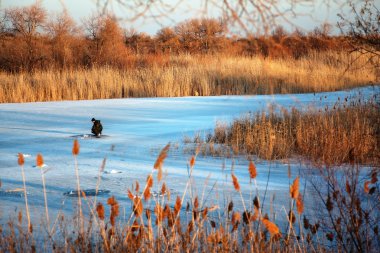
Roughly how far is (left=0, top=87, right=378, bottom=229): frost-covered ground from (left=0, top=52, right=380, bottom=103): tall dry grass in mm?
1520

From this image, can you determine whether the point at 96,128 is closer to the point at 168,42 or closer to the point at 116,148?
the point at 116,148

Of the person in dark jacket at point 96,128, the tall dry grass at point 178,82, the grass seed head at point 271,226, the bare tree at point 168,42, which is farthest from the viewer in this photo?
the tall dry grass at point 178,82

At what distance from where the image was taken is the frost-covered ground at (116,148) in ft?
12.4

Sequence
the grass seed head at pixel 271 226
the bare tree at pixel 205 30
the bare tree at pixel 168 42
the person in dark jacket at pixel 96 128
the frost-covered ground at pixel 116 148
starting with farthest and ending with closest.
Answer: the person in dark jacket at pixel 96 128
the bare tree at pixel 168 42
the frost-covered ground at pixel 116 148
the bare tree at pixel 205 30
the grass seed head at pixel 271 226

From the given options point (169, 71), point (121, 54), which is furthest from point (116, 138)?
point (121, 54)

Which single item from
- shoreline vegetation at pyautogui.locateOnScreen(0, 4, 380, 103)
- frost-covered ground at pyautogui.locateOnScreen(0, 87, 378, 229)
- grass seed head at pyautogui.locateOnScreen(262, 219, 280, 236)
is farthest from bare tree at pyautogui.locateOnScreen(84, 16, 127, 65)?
grass seed head at pyautogui.locateOnScreen(262, 219, 280, 236)

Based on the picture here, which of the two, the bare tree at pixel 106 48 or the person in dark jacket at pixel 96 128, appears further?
the bare tree at pixel 106 48

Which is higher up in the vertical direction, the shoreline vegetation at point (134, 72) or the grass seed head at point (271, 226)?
the shoreline vegetation at point (134, 72)

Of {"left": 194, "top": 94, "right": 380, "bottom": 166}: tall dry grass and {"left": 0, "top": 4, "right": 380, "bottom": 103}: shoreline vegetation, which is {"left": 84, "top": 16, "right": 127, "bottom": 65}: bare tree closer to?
{"left": 0, "top": 4, "right": 380, "bottom": 103}: shoreline vegetation

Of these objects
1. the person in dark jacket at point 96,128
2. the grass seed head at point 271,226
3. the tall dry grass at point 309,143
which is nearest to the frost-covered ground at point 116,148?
the person in dark jacket at point 96,128

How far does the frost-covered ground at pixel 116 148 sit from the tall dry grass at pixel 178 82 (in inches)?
59.8

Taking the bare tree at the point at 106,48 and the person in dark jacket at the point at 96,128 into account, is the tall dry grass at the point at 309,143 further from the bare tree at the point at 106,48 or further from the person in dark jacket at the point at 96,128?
the bare tree at the point at 106,48

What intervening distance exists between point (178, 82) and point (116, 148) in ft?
27.3

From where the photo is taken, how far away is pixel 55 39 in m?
21.0
